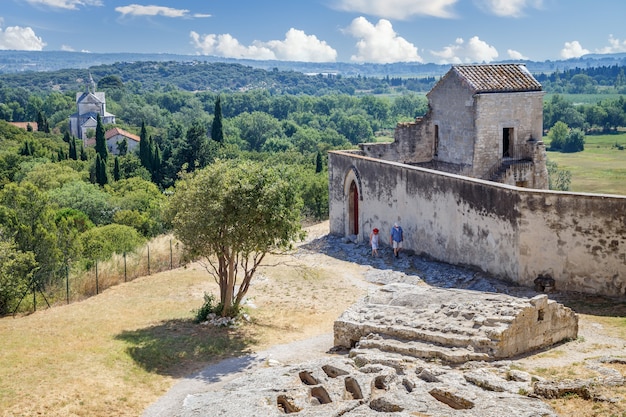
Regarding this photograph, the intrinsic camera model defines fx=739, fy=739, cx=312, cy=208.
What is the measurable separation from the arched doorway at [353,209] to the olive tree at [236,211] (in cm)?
1019

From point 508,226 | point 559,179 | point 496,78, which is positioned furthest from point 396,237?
point 559,179

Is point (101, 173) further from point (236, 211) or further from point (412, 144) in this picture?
point (236, 211)

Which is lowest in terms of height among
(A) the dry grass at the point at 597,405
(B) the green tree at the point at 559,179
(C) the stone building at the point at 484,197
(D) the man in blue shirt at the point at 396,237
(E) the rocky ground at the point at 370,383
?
(B) the green tree at the point at 559,179

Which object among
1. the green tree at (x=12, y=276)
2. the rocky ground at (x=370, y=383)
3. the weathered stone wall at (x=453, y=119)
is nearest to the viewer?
the rocky ground at (x=370, y=383)

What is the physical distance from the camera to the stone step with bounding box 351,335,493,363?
1523 cm

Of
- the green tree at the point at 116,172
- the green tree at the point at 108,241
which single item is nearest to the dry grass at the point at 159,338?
the green tree at the point at 108,241

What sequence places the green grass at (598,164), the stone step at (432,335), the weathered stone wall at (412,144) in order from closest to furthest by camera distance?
the stone step at (432,335) < the weathered stone wall at (412,144) < the green grass at (598,164)

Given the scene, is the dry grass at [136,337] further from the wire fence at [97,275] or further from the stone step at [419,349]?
the stone step at [419,349]

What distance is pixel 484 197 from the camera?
22234mm

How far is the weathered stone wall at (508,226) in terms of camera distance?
1980 centimetres

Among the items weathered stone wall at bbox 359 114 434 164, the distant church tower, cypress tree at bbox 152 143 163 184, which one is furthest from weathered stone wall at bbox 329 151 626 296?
the distant church tower

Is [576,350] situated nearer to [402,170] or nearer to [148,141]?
[402,170]

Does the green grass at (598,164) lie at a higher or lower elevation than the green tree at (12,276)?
lower

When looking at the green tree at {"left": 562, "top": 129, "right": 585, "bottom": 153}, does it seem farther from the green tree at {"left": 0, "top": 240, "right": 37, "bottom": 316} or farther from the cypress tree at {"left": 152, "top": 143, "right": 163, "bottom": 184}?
the green tree at {"left": 0, "top": 240, "right": 37, "bottom": 316}
